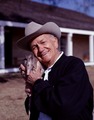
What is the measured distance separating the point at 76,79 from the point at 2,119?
5072 mm

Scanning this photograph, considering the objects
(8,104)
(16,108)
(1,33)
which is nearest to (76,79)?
(16,108)

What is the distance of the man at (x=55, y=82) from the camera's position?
6.38 ft

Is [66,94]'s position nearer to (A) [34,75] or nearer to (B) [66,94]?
(B) [66,94]

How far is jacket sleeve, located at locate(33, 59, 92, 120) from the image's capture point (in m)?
1.93

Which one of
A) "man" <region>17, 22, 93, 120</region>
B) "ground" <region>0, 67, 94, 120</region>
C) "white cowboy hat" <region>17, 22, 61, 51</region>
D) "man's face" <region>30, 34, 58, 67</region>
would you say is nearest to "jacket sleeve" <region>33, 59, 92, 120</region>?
"man" <region>17, 22, 93, 120</region>

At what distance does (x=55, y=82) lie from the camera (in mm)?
2100

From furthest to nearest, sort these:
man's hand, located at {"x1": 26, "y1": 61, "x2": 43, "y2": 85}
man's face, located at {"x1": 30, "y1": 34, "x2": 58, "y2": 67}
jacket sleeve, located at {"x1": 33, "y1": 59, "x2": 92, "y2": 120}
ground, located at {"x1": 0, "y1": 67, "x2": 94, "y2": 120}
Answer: ground, located at {"x1": 0, "y1": 67, "x2": 94, "y2": 120} → man's face, located at {"x1": 30, "y1": 34, "x2": 58, "y2": 67} → man's hand, located at {"x1": 26, "y1": 61, "x2": 43, "y2": 85} → jacket sleeve, located at {"x1": 33, "y1": 59, "x2": 92, "y2": 120}

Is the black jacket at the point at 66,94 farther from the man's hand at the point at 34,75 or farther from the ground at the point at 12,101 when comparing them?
the ground at the point at 12,101

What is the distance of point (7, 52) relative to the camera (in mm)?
21219

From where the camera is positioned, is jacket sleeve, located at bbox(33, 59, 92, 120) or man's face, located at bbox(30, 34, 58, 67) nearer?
jacket sleeve, located at bbox(33, 59, 92, 120)

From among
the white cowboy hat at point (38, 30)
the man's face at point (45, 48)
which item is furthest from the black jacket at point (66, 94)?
the white cowboy hat at point (38, 30)

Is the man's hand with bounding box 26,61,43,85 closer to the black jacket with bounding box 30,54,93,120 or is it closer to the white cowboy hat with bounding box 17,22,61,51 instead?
the black jacket with bounding box 30,54,93,120

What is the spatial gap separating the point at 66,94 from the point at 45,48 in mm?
472

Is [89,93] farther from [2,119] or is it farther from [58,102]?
[2,119]
